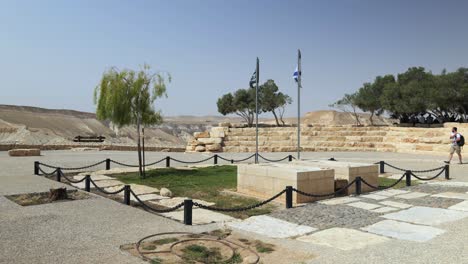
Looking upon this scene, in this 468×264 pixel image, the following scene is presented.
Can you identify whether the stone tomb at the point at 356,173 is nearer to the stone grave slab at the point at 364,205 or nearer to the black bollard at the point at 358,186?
the black bollard at the point at 358,186

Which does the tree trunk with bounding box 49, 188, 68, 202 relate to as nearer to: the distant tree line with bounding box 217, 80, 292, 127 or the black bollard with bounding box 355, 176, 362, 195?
the black bollard with bounding box 355, 176, 362, 195

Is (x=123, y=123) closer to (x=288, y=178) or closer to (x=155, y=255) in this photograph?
(x=288, y=178)

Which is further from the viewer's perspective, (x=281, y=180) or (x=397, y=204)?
(x=281, y=180)

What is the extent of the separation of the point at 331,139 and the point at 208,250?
24.3 metres

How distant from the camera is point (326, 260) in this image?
5.26m

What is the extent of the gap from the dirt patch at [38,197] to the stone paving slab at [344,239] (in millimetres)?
6167

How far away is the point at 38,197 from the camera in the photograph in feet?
32.4

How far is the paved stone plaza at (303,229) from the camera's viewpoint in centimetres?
548

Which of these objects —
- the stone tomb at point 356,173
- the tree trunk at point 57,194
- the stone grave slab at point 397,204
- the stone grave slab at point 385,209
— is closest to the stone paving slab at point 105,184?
the tree trunk at point 57,194

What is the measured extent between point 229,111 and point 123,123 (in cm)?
3711

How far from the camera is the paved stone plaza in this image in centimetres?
548

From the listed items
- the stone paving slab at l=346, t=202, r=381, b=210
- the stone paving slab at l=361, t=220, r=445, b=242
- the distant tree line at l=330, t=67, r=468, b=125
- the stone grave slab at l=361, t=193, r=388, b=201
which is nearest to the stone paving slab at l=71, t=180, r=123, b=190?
the stone paving slab at l=346, t=202, r=381, b=210

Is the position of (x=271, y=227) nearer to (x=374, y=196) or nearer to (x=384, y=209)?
(x=384, y=209)

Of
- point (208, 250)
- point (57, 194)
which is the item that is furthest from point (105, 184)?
point (208, 250)
